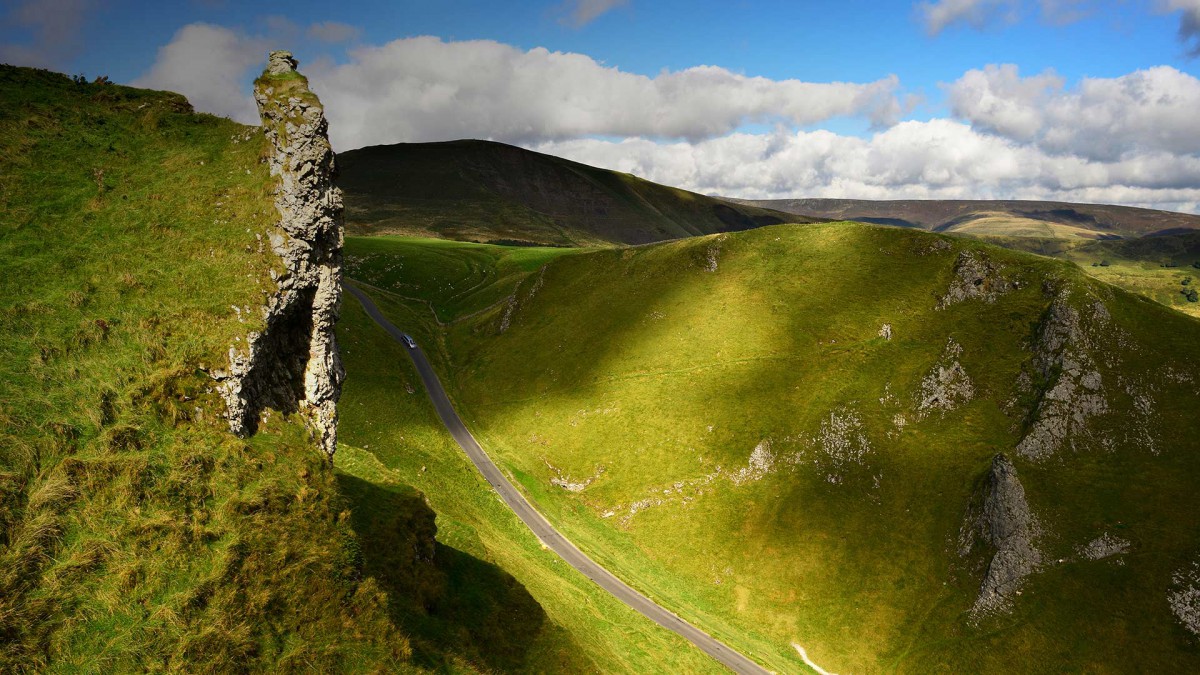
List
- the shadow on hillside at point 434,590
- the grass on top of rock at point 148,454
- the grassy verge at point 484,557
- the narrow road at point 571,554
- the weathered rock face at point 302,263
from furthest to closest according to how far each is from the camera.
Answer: the narrow road at point 571,554 → the grassy verge at point 484,557 → the shadow on hillside at point 434,590 → the weathered rock face at point 302,263 → the grass on top of rock at point 148,454

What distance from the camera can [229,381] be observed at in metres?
18.9

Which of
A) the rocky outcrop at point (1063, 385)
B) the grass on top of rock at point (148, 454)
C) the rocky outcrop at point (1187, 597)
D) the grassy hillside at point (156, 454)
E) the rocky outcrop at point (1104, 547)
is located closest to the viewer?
the grass on top of rock at point (148, 454)

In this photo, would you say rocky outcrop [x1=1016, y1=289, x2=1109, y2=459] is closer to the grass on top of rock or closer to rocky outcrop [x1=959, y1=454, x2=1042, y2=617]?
rocky outcrop [x1=959, y1=454, x2=1042, y2=617]

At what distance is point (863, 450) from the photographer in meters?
60.0

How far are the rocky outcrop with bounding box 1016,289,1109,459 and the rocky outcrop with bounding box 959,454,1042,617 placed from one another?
5023mm

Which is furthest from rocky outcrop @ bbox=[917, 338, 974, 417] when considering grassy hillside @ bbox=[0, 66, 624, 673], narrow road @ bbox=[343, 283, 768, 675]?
grassy hillside @ bbox=[0, 66, 624, 673]

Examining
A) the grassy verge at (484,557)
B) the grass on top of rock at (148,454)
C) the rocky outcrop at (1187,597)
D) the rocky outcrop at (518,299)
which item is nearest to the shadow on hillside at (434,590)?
the grassy verge at (484,557)

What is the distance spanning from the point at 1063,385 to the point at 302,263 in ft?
228

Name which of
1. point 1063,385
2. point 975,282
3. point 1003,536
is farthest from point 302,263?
point 975,282

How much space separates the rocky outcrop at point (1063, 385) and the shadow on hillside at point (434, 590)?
172ft

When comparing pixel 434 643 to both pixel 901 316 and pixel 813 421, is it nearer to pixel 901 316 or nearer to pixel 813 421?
pixel 813 421

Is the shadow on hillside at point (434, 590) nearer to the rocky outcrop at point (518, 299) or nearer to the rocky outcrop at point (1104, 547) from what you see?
the rocky outcrop at point (1104, 547)

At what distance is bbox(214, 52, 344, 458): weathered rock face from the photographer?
21922 mm

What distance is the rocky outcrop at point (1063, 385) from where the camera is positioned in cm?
5244
